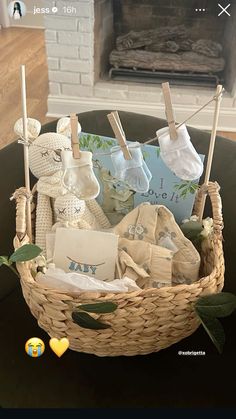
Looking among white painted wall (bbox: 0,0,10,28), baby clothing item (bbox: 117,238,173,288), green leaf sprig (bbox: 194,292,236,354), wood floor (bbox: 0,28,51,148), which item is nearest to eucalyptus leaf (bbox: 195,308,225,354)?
green leaf sprig (bbox: 194,292,236,354)

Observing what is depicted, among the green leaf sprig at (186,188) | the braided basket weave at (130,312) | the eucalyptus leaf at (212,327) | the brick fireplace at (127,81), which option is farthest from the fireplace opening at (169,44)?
the eucalyptus leaf at (212,327)

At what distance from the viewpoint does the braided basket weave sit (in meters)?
Answer: 0.62

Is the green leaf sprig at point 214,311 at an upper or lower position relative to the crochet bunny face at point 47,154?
lower

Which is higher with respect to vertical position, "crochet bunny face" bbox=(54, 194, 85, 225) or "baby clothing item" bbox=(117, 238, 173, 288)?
"crochet bunny face" bbox=(54, 194, 85, 225)

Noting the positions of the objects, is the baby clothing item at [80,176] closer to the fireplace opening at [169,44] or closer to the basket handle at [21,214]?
the basket handle at [21,214]

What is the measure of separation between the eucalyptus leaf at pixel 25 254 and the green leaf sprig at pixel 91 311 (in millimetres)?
106

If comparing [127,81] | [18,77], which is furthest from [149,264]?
[18,77]

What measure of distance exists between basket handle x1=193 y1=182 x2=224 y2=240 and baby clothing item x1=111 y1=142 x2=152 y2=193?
134 millimetres

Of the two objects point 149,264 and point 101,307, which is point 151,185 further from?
point 101,307

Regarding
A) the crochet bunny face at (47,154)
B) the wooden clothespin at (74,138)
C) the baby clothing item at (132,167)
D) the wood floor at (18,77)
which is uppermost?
the wooden clothespin at (74,138)

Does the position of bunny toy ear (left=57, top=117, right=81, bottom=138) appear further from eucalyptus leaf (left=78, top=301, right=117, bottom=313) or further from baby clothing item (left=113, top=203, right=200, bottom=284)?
eucalyptus leaf (left=78, top=301, right=117, bottom=313)

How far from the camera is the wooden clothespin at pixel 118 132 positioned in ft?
1.98

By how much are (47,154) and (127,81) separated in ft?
4.56

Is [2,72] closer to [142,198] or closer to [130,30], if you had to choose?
[130,30]
